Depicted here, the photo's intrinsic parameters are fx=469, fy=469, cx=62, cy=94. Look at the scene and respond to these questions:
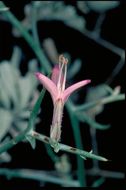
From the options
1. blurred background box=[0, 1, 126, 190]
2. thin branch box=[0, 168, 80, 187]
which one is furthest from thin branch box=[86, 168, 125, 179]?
thin branch box=[0, 168, 80, 187]

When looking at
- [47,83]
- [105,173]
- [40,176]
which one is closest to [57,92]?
[47,83]

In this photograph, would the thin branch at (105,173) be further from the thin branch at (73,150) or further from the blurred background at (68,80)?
the thin branch at (73,150)

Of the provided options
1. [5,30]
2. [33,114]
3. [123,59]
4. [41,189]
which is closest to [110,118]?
[123,59]

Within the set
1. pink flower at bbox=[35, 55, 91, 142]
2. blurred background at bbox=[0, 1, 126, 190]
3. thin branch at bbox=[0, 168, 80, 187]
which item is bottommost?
pink flower at bbox=[35, 55, 91, 142]

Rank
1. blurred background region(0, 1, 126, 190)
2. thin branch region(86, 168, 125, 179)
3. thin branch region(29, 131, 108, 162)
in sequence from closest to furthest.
Answer: thin branch region(29, 131, 108, 162)
blurred background region(0, 1, 126, 190)
thin branch region(86, 168, 125, 179)

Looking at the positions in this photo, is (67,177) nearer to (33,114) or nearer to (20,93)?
(20,93)

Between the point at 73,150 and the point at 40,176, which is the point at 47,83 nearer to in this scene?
the point at 73,150

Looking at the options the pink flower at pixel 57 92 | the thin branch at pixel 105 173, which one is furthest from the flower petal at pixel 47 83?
the thin branch at pixel 105 173

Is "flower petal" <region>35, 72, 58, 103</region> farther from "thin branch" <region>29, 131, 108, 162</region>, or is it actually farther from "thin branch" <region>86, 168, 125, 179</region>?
"thin branch" <region>86, 168, 125, 179</region>
